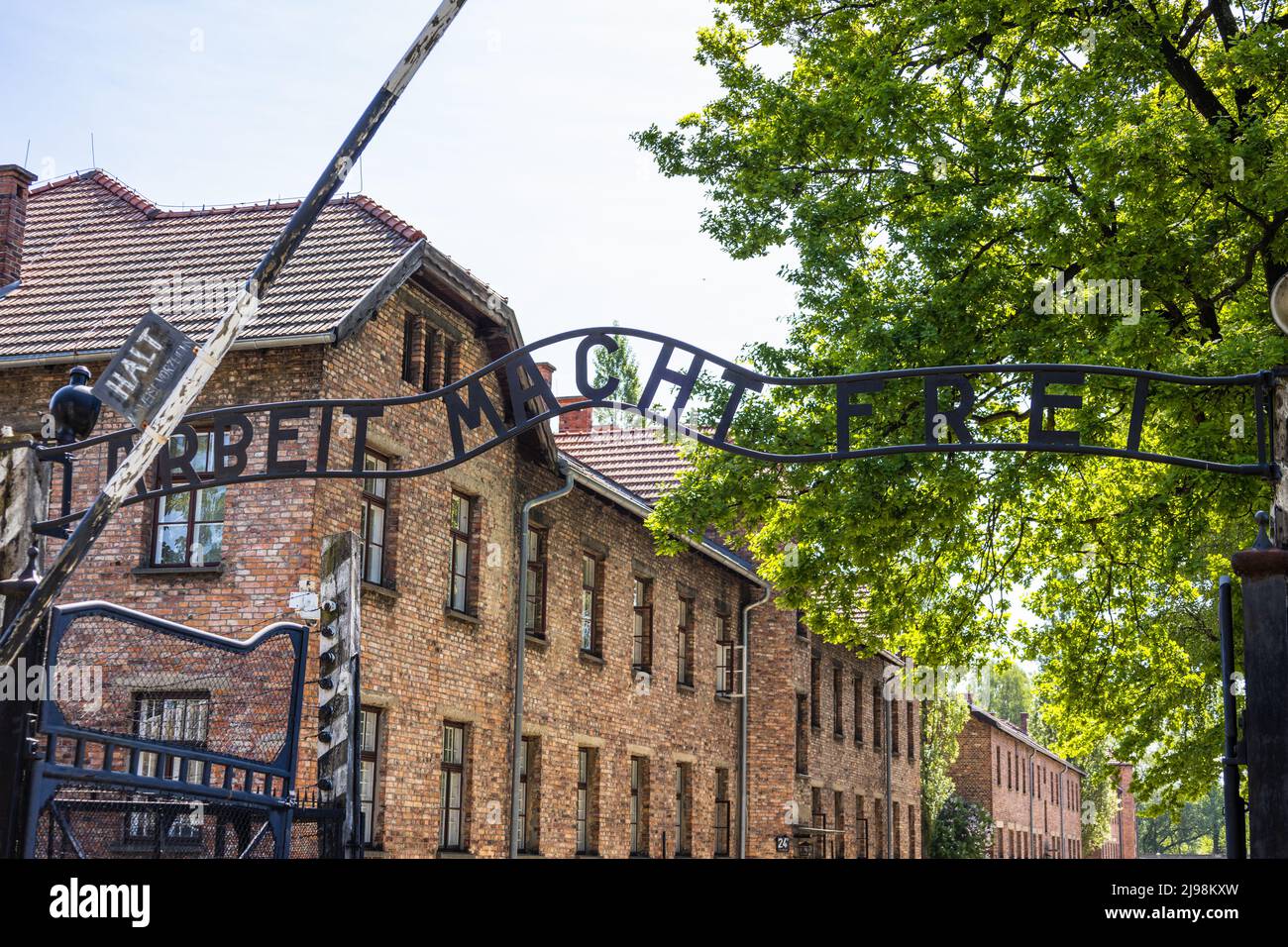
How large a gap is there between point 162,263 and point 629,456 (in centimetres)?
1488

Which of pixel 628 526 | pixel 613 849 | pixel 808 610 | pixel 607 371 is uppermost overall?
pixel 607 371

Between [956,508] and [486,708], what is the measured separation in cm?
697

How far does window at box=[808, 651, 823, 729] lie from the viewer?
1422 inches

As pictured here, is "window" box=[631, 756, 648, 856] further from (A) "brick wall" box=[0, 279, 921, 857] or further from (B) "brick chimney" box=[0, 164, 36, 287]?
(B) "brick chimney" box=[0, 164, 36, 287]

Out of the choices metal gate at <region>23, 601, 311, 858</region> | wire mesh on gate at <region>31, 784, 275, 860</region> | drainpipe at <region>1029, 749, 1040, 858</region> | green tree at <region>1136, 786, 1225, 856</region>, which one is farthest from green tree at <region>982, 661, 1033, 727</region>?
wire mesh on gate at <region>31, 784, 275, 860</region>

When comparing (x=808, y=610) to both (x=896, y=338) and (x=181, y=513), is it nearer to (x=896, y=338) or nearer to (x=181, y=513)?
(x=896, y=338)

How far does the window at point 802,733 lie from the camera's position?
114 ft

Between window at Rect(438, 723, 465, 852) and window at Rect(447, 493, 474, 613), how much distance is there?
Result: 1664 millimetres

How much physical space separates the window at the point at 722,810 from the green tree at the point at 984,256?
10428 mm

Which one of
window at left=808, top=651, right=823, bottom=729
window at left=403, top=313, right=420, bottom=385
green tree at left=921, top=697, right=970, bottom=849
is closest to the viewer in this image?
window at left=403, top=313, right=420, bottom=385

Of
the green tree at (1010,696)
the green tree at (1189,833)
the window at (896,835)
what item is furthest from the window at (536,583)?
the green tree at (1189,833)

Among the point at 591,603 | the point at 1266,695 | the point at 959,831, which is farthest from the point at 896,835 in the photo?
the point at 1266,695

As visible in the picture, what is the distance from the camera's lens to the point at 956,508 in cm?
1825
